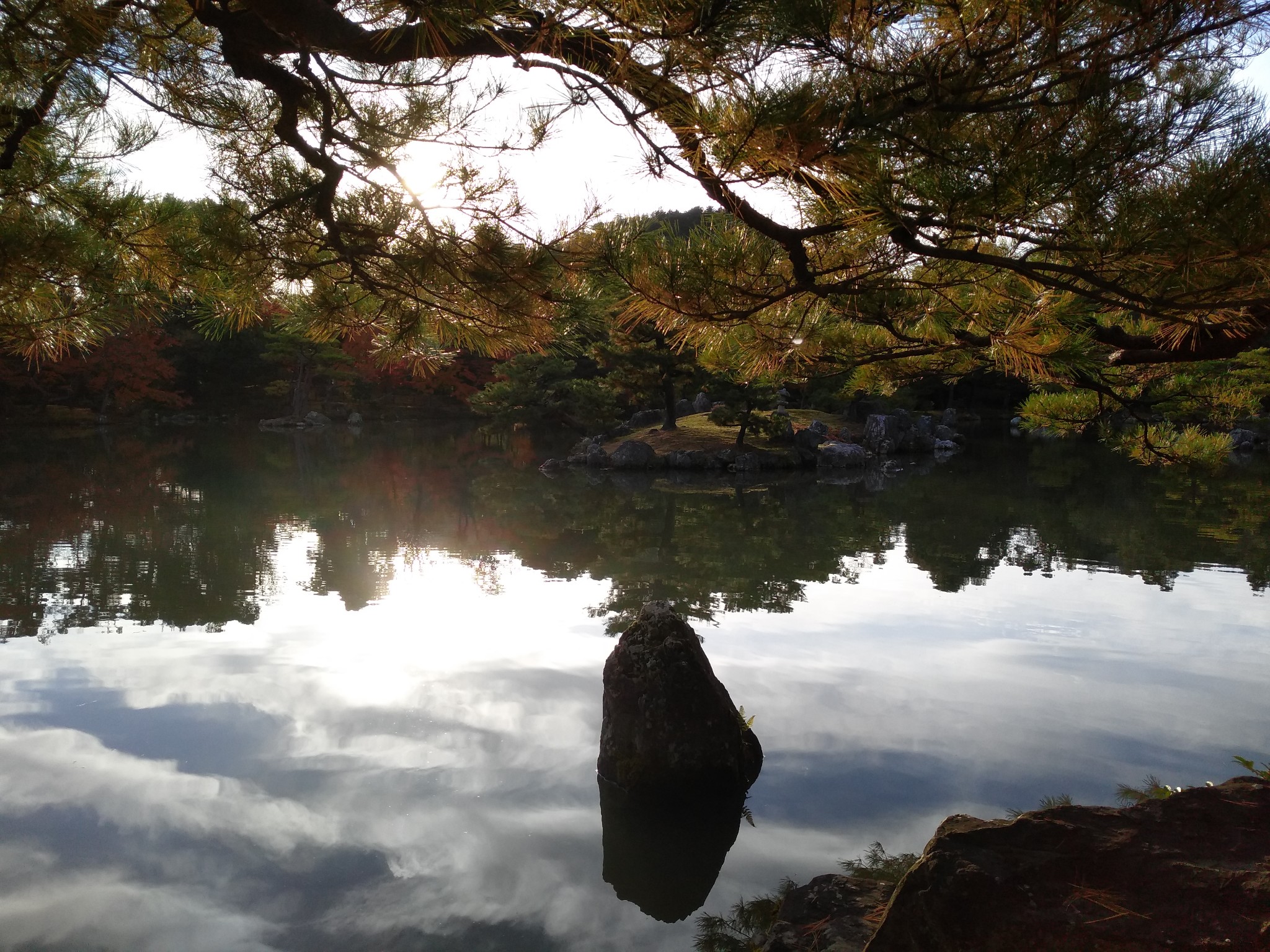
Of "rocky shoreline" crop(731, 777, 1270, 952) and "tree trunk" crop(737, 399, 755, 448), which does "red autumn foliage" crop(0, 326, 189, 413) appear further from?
"rocky shoreline" crop(731, 777, 1270, 952)

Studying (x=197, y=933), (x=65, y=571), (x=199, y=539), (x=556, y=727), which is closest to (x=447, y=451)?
(x=199, y=539)

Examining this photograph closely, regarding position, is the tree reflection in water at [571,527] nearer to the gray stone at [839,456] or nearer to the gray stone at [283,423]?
the gray stone at [839,456]

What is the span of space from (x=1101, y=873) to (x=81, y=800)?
297 centimetres

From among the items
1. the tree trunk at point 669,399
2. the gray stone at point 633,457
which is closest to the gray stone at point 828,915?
the gray stone at point 633,457

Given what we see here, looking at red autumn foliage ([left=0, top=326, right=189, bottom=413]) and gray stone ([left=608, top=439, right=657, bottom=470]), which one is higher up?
red autumn foliage ([left=0, top=326, right=189, bottom=413])

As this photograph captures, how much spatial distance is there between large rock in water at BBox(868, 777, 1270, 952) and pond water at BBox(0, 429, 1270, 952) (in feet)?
2.52

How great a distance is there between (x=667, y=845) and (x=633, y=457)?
11164mm

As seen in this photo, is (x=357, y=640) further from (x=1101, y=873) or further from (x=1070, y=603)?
(x=1070, y=603)

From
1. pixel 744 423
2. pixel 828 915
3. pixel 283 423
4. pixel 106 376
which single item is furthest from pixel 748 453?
pixel 106 376

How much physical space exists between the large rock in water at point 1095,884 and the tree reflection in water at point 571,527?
10.1 ft

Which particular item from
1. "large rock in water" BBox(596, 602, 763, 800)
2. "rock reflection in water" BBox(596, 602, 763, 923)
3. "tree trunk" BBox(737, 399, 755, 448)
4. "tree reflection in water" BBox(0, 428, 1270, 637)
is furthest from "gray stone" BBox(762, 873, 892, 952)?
"tree trunk" BBox(737, 399, 755, 448)

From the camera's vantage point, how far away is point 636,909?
232 centimetres

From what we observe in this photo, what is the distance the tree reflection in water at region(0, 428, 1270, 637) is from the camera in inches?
220

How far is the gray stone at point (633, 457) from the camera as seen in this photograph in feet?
44.7
